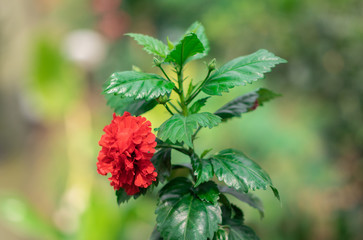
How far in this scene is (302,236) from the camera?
8.17ft

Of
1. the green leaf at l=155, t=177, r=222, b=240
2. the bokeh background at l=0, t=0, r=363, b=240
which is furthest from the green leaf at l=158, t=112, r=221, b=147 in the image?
the bokeh background at l=0, t=0, r=363, b=240

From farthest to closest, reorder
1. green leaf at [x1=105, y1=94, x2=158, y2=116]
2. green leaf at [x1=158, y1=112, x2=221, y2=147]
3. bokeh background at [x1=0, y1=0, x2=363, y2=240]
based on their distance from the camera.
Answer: bokeh background at [x1=0, y1=0, x2=363, y2=240]
green leaf at [x1=105, y1=94, x2=158, y2=116]
green leaf at [x1=158, y1=112, x2=221, y2=147]

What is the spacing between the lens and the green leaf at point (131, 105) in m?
0.72

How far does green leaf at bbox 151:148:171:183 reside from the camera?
0.69 metres

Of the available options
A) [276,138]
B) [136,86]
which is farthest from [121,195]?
[276,138]

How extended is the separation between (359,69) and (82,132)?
2.18m

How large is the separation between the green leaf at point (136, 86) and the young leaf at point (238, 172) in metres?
0.14

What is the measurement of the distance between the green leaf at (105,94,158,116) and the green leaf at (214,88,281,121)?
0.44 ft

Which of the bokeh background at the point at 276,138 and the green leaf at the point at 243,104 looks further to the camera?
the bokeh background at the point at 276,138

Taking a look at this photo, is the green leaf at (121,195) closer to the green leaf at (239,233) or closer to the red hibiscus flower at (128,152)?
the red hibiscus flower at (128,152)

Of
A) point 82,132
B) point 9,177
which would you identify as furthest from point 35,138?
point 82,132

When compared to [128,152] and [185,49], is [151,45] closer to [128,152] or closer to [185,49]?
[185,49]

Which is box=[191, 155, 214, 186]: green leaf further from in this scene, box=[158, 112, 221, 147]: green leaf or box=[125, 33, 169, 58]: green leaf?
box=[125, 33, 169, 58]: green leaf

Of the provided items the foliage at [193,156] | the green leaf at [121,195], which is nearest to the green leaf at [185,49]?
the foliage at [193,156]
